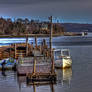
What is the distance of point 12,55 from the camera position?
5372 centimetres

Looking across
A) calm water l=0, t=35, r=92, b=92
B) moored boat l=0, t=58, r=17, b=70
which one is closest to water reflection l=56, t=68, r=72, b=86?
calm water l=0, t=35, r=92, b=92

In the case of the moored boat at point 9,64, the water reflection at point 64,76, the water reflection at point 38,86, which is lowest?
the water reflection at point 38,86

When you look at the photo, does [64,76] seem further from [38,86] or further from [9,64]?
[9,64]

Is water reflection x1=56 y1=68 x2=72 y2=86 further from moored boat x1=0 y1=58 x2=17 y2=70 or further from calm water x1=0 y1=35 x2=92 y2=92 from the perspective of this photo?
moored boat x1=0 y1=58 x2=17 y2=70

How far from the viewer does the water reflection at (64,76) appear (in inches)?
1426

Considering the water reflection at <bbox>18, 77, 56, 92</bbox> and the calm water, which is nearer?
the water reflection at <bbox>18, 77, 56, 92</bbox>

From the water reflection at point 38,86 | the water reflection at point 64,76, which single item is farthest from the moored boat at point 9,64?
the water reflection at point 38,86

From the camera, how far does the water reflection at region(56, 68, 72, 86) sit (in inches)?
1426

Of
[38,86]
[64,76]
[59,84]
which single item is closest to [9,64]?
[64,76]

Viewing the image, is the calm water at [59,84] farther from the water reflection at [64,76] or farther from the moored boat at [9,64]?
the moored boat at [9,64]

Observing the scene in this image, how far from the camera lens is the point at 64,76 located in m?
40.4

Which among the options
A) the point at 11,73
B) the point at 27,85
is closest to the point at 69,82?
the point at 27,85

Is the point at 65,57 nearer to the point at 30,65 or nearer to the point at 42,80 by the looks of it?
the point at 30,65

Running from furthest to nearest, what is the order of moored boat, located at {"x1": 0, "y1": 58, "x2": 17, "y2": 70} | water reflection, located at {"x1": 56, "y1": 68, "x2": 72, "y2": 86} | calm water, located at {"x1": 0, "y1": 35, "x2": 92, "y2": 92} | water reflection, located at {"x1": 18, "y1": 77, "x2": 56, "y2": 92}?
moored boat, located at {"x1": 0, "y1": 58, "x2": 17, "y2": 70}, water reflection, located at {"x1": 56, "y1": 68, "x2": 72, "y2": 86}, calm water, located at {"x1": 0, "y1": 35, "x2": 92, "y2": 92}, water reflection, located at {"x1": 18, "y1": 77, "x2": 56, "y2": 92}
